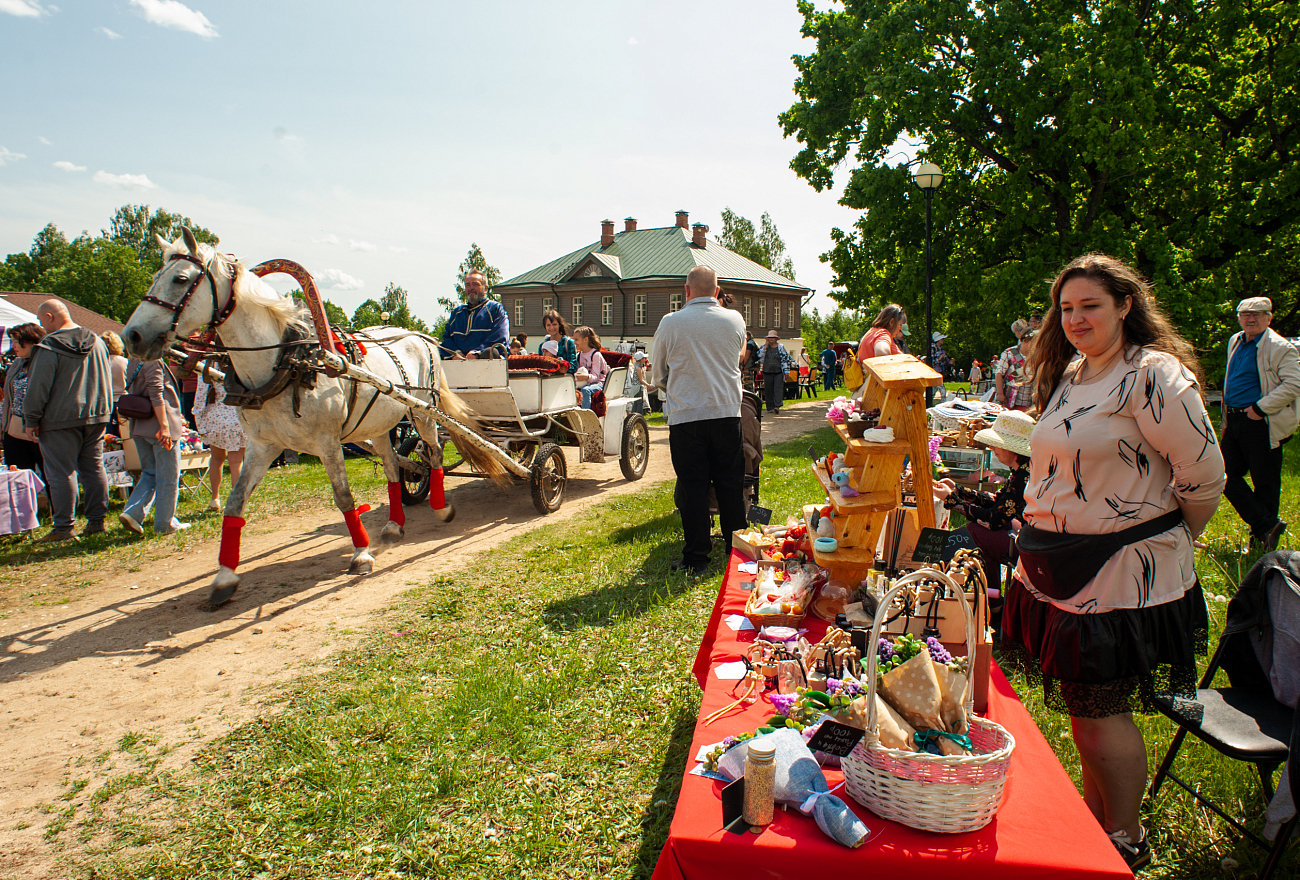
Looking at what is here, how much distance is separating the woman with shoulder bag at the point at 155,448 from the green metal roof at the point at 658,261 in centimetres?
3137

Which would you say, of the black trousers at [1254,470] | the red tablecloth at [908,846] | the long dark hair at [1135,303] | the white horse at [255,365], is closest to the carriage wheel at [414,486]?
the white horse at [255,365]

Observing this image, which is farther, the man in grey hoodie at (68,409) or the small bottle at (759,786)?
the man in grey hoodie at (68,409)

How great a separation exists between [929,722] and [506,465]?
571cm

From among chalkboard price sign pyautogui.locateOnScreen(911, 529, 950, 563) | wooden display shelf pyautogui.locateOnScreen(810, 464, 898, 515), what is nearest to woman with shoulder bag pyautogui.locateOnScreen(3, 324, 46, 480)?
wooden display shelf pyautogui.locateOnScreen(810, 464, 898, 515)

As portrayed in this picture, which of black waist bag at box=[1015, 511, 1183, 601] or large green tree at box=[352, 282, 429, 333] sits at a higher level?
large green tree at box=[352, 282, 429, 333]

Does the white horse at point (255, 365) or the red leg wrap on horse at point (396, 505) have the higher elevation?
the white horse at point (255, 365)

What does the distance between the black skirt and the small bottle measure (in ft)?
3.65

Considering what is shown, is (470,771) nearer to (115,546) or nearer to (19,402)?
(115,546)

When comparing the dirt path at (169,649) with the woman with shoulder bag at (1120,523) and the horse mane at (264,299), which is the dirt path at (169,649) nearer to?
the horse mane at (264,299)

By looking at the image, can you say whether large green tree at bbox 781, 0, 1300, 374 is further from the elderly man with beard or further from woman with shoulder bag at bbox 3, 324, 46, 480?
woman with shoulder bag at bbox 3, 324, 46, 480

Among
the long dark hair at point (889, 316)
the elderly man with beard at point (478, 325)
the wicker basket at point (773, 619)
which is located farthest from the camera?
the elderly man with beard at point (478, 325)

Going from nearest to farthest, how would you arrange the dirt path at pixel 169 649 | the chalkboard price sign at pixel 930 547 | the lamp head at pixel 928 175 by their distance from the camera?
1. the chalkboard price sign at pixel 930 547
2. the dirt path at pixel 169 649
3. the lamp head at pixel 928 175

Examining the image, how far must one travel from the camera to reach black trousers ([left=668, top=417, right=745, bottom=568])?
4.93 meters

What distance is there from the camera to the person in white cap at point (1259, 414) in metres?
5.09
